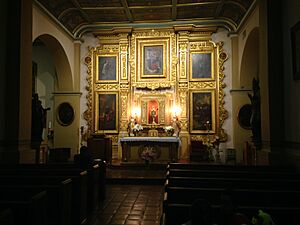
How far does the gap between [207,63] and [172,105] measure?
233 cm

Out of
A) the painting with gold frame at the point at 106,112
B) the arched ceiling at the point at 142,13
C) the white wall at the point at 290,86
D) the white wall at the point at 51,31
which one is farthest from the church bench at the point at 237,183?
the painting with gold frame at the point at 106,112

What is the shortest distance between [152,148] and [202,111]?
295cm

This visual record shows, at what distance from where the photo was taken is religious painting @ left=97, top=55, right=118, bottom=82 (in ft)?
42.8

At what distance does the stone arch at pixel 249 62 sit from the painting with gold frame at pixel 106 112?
5361 mm

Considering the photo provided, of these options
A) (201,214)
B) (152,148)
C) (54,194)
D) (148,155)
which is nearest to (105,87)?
(152,148)

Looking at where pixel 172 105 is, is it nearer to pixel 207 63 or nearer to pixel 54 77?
pixel 207 63

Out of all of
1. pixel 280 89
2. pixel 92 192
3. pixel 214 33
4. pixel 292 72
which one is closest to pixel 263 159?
pixel 280 89

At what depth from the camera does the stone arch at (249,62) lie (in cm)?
1095

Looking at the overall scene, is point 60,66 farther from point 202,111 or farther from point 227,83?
point 227,83

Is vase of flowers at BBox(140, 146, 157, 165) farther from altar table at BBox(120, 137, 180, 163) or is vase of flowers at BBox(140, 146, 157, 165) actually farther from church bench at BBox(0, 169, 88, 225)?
church bench at BBox(0, 169, 88, 225)

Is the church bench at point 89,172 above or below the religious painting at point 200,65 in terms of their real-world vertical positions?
below

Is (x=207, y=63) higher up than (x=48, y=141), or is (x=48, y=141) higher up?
(x=207, y=63)

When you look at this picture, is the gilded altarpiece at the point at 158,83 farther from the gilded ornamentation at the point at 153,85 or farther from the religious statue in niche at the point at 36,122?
the religious statue in niche at the point at 36,122

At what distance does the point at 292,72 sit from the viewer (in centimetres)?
594
